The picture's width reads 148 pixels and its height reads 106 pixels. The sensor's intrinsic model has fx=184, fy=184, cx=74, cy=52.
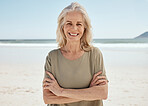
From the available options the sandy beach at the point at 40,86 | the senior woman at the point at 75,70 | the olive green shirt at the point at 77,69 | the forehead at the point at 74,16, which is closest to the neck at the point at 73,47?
the senior woman at the point at 75,70

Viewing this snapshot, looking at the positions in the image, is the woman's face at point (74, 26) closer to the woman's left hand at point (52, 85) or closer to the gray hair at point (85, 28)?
the gray hair at point (85, 28)

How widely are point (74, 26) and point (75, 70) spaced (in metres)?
0.52

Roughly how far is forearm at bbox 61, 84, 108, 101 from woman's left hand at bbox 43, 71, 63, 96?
0.06 metres

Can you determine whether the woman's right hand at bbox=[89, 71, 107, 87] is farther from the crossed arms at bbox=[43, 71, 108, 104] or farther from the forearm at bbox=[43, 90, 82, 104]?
the forearm at bbox=[43, 90, 82, 104]

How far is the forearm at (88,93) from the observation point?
2.05 meters

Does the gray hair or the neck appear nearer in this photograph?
the gray hair

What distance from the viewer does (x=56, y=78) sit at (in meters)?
2.21

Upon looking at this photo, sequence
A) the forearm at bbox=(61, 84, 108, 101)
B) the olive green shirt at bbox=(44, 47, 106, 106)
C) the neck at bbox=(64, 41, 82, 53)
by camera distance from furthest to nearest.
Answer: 1. the neck at bbox=(64, 41, 82, 53)
2. the olive green shirt at bbox=(44, 47, 106, 106)
3. the forearm at bbox=(61, 84, 108, 101)

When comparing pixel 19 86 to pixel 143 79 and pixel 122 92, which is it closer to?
pixel 122 92

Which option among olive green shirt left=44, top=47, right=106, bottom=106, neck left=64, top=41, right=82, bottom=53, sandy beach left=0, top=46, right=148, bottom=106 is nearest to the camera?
olive green shirt left=44, top=47, right=106, bottom=106

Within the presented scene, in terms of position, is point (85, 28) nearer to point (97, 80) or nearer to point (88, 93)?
point (97, 80)

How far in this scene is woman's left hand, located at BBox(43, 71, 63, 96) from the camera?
209 centimetres

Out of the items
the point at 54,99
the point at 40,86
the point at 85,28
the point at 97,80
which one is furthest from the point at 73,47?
the point at 40,86

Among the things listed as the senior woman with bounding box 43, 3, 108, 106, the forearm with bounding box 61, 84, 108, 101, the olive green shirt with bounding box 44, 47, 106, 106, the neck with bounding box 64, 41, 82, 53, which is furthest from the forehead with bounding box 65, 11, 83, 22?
the forearm with bounding box 61, 84, 108, 101
